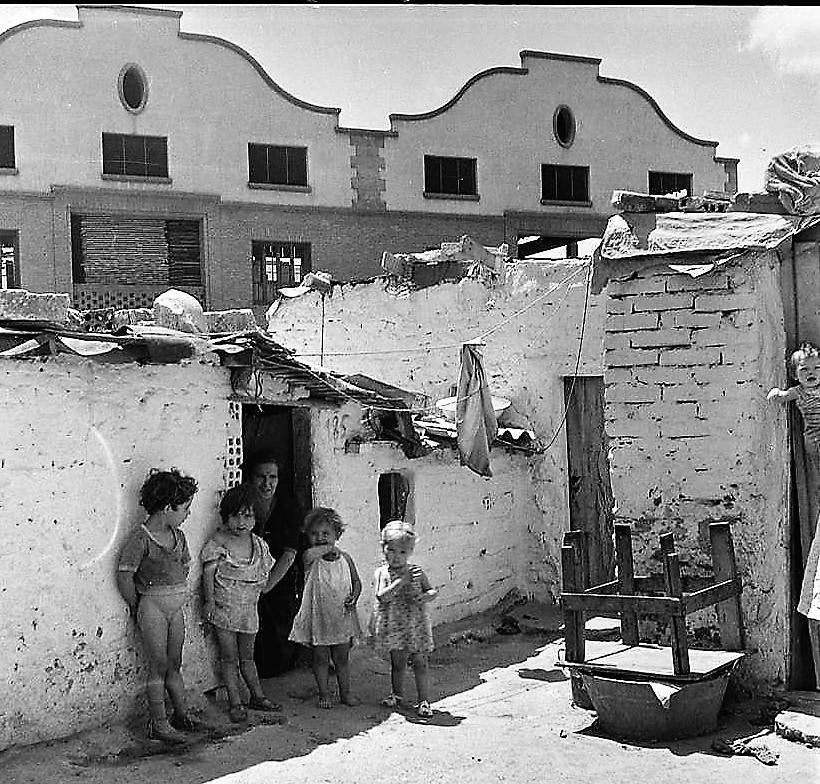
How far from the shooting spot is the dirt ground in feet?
18.5

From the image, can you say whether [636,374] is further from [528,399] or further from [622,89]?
→ [622,89]

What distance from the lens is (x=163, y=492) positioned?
20.8 ft

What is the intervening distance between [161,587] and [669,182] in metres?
18.1

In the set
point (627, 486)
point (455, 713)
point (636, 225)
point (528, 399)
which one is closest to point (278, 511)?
point (455, 713)

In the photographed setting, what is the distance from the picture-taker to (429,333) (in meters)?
12.5

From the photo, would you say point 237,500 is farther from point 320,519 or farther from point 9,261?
point 9,261

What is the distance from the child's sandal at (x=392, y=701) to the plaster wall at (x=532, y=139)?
1425 cm

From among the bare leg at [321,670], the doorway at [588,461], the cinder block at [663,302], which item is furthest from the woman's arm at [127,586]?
the doorway at [588,461]

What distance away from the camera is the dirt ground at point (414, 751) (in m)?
5.65

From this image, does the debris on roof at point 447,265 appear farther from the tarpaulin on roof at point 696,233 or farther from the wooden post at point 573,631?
the wooden post at point 573,631

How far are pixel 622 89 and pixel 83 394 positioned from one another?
679 inches

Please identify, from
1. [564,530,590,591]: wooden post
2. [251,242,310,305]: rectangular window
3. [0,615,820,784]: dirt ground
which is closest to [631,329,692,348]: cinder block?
[564,530,590,591]: wooden post

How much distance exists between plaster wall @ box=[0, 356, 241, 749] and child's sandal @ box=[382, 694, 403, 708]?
1234 millimetres

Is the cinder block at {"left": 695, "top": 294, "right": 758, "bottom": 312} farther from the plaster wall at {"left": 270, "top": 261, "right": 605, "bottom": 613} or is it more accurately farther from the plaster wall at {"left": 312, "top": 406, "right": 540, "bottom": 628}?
the plaster wall at {"left": 270, "top": 261, "right": 605, "bottom": 613}
